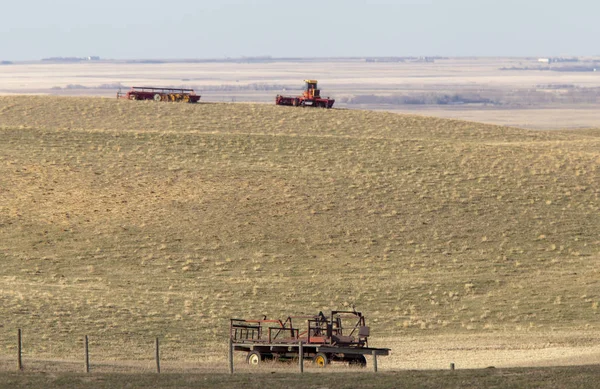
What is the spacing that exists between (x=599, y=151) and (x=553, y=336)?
3568 cm

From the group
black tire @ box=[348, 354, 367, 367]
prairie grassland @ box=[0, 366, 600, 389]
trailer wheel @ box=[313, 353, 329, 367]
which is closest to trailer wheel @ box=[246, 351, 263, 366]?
trailer wheel @ box=[313, 353, 329, 367]

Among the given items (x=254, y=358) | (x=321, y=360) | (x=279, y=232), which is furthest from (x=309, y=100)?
(x=321, y=360)

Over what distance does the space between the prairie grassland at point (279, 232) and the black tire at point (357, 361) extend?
4.38m

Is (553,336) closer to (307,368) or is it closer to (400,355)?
(400,355)

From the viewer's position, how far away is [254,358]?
26.5m

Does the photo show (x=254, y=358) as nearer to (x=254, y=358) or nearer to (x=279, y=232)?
(x=254, y=358)

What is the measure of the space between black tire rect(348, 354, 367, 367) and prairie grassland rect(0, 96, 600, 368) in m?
4.38

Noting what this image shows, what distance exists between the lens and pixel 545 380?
816 inches

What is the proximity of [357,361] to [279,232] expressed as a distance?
20448 mm

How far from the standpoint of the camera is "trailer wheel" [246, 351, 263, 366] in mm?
26312

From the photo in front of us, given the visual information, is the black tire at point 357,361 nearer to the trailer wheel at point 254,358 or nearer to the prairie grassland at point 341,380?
the trailer wheel at point 254,358

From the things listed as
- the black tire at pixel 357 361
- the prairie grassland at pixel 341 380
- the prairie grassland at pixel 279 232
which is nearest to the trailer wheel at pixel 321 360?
the black tire at pixel 357 361

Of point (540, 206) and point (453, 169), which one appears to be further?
point (453, 169)

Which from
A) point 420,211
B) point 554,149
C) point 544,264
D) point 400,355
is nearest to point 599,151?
point 554,149
